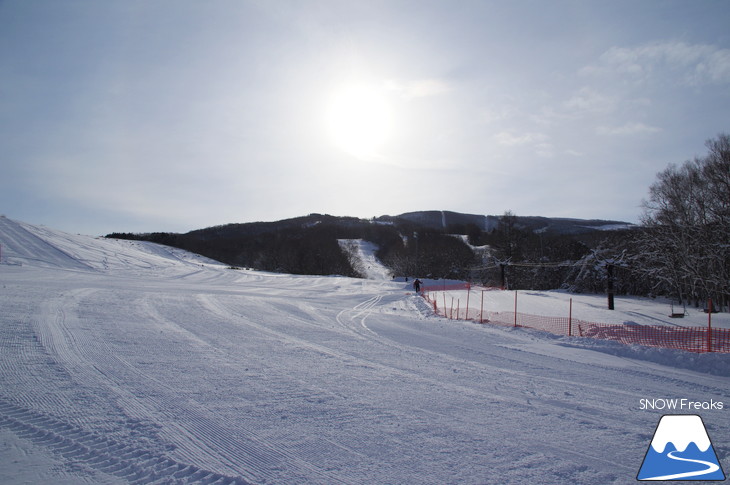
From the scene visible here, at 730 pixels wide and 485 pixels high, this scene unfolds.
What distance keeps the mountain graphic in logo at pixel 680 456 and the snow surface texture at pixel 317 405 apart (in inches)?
6.0

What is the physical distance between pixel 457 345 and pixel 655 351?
4.94 m

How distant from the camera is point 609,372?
8148mm

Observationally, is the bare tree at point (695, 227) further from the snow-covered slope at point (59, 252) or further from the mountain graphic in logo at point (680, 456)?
the snow-covered slope at point (59, 252)

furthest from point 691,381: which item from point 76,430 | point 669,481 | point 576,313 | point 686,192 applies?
point 686,192

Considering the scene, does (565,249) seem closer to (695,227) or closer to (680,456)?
(695,227)

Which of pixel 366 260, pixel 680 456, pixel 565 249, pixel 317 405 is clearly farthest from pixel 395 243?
pixel 680 456

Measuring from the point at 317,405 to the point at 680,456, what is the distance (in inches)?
171

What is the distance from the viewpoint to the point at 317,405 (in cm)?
558

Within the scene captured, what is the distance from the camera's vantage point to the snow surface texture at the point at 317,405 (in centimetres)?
385

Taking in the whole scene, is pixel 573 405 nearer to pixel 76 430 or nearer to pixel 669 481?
pixel 669 481

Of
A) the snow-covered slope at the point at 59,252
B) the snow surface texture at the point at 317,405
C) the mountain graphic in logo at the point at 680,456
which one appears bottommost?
the snow surface texture at the point at 317,405

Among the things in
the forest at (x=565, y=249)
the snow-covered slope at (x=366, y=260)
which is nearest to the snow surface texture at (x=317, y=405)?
the forest at (x=565, y=249)

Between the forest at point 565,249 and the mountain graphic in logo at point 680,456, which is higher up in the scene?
the forest at point 565,249

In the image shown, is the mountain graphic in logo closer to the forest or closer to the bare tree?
the forest
